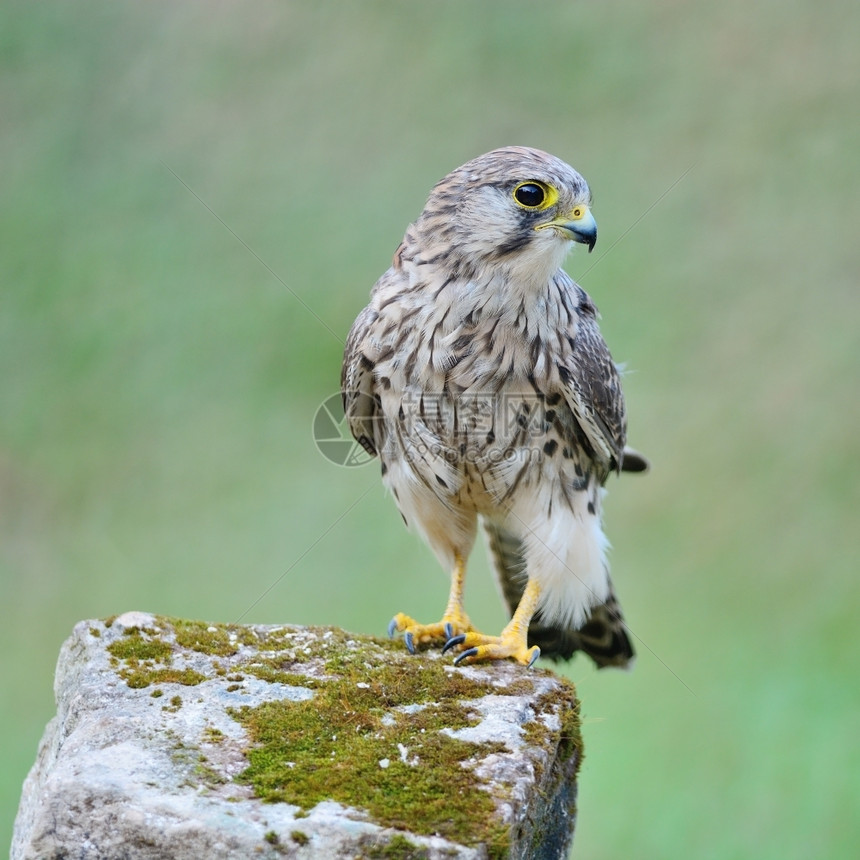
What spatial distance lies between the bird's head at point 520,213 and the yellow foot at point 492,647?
3.47 ft

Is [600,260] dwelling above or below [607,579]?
above

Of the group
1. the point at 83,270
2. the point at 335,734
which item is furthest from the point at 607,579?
the point at 83,270

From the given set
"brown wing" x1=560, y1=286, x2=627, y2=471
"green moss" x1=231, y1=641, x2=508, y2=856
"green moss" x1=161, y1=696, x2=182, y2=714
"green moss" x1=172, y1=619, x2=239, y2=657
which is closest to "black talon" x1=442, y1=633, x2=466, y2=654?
"green moss" x1=231, y1=641, x2=508, y2=856

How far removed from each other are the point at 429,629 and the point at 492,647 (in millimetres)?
230

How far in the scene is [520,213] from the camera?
297 cm

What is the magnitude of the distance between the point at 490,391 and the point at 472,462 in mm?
232

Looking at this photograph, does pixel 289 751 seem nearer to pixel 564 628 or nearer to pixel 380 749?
pixel 380 749

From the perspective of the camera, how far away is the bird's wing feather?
3.30 m

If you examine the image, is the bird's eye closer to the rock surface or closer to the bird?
the bird

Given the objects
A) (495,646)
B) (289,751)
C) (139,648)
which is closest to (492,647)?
(495,646)

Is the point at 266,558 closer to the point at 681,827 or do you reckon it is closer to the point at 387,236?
the point at 387,236

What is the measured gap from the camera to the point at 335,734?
8.00 feet

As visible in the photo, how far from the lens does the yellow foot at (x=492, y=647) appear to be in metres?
3.02

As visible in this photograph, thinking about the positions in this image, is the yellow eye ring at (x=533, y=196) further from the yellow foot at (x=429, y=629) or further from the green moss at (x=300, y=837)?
the green moss at (x=300, y=837)
